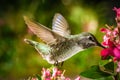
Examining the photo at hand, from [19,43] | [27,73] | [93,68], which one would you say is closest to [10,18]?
[19,43]

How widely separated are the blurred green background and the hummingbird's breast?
132 inches

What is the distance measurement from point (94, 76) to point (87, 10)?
5076 mm

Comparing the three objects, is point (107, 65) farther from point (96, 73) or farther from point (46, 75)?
point (46, 75)

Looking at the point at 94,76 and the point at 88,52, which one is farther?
the point at 88,52

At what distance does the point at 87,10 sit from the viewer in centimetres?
697

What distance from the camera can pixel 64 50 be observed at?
6.60ft

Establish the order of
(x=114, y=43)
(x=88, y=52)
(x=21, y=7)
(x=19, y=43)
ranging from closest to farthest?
1. (x=114, y=43)
2. (x=88, y=52)
3. (x=19, y=43)
4. (x=21, y=7)

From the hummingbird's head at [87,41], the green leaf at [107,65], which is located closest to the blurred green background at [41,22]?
the hummingbird's head at [87,41]

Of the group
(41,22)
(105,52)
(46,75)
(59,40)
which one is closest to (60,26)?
(59,40)

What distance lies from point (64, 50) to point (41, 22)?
4.38 meters

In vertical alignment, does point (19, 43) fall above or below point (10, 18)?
below

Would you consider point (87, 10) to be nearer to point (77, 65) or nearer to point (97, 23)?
point (97, 23)

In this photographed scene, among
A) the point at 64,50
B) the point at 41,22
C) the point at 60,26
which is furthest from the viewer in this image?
the point at 41,22

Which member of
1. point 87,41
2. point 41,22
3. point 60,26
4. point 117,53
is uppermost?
point 41,22
